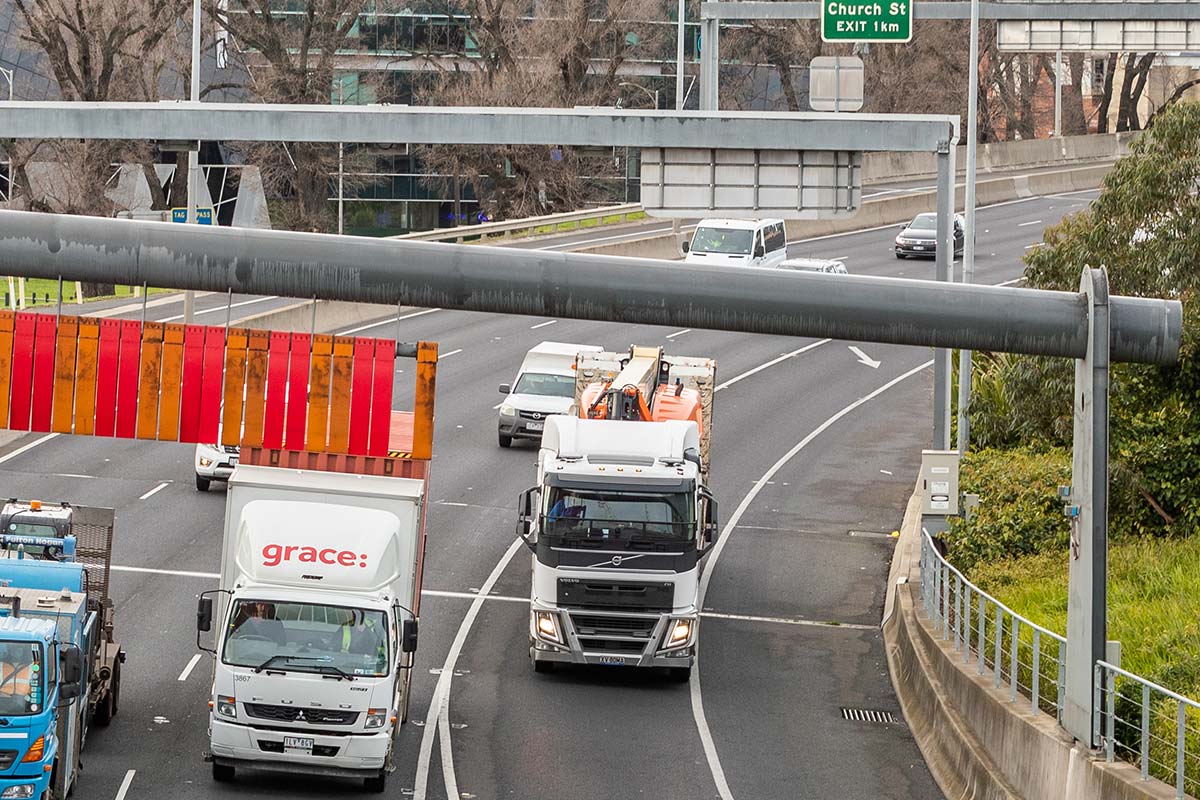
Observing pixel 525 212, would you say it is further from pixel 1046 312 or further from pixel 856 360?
pixel 1046 312

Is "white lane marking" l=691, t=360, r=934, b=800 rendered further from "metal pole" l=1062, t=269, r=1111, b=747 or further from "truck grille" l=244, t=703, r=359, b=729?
"metal pole" l=1062, t=269, r=1111, b=747

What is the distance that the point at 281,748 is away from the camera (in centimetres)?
1995

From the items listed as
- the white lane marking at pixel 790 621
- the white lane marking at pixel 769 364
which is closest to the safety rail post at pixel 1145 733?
the white lane marking at pixel 790 621

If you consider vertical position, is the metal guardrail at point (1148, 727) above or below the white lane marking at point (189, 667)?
above

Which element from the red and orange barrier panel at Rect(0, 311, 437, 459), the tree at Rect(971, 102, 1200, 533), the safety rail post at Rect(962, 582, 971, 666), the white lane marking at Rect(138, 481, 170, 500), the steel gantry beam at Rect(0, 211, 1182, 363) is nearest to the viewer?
the steel gantry beam at Rect(0, 211, 1182, 363)

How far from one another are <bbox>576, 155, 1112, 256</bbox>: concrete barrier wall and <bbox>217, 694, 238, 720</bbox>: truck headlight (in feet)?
131

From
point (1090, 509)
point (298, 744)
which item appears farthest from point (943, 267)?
point (298, 744)

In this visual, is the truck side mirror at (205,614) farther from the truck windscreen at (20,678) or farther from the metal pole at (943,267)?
the metal pole at (943,267)

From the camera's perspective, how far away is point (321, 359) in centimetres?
2228

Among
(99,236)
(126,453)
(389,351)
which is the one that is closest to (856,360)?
(126,453)

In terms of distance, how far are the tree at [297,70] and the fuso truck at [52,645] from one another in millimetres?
52610

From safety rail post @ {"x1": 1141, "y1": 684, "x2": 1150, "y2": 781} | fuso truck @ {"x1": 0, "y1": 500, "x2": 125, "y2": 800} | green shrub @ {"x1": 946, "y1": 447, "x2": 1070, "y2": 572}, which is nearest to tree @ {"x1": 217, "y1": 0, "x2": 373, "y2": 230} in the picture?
green shrub @ {"x1": 946, "y1": 447, "x2": 1070, "y2": 572}

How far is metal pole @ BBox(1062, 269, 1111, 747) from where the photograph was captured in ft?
58.4

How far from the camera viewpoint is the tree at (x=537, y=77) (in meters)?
81.6
